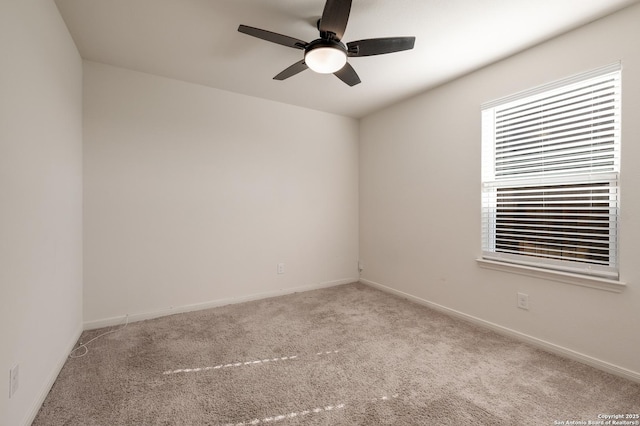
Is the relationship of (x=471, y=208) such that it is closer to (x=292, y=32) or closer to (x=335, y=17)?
(x=335, y=17)

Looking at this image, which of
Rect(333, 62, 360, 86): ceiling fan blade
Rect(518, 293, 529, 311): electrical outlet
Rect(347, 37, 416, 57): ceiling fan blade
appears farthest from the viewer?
Rect(518, 293, 529, 311): electrical outlet

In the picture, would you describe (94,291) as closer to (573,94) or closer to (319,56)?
(319,56)

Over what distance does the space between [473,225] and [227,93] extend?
302 cm

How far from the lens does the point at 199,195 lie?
3.10 meters

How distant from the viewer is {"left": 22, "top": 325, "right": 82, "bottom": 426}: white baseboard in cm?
149

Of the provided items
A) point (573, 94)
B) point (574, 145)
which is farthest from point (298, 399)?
point (573, 94)

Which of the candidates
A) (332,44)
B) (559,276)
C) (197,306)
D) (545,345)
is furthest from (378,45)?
(197,306)

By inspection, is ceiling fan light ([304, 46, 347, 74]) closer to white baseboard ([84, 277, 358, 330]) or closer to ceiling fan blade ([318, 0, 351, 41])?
ceiling fan blade ([318, 0, 351, 41])

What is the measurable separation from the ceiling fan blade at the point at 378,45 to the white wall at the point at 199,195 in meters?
1.80

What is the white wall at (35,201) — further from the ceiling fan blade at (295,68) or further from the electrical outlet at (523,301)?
the electrical outlet at (523,301)

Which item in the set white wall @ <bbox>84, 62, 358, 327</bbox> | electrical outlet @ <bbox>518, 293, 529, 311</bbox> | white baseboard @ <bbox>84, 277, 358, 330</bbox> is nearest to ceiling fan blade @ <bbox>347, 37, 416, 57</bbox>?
white wall @ <bbox>84, 62, 358, 327</bbox>

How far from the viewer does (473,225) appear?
2760mm

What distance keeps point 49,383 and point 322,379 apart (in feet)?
5.59

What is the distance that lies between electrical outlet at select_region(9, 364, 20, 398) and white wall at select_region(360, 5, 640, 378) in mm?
3269
